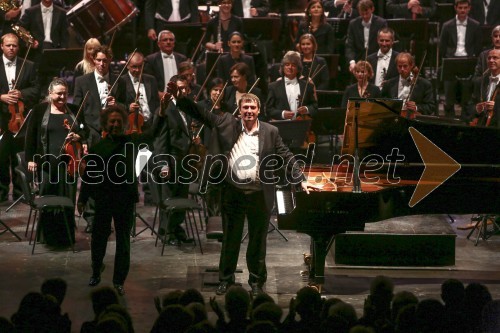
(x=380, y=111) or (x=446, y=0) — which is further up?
(x=446, y=0)

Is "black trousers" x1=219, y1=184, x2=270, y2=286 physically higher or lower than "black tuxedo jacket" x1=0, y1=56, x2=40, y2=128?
lower

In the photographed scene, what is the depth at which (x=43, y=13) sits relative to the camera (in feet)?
43.4

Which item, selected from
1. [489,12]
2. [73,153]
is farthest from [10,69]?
[489,12]

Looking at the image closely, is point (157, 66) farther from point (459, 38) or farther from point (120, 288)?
point (120, 288)

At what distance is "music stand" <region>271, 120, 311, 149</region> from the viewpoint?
10688 mm

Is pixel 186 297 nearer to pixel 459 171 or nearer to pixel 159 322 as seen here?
pixel 159 322

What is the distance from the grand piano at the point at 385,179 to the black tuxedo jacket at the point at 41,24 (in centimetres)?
519

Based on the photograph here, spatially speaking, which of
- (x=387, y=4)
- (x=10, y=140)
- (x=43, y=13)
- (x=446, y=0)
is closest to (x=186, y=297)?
(x=10, y=140)

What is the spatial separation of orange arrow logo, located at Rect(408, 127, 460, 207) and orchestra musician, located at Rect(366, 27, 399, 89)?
11.2 ft

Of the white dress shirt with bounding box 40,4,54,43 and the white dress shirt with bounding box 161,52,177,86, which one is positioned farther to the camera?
the white dress shirt with bounding box 40,4,54,43

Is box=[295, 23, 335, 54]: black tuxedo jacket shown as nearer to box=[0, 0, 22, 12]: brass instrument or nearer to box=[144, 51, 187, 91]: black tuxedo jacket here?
box=[144, 51, 187, 91]: black tuxedo jacket

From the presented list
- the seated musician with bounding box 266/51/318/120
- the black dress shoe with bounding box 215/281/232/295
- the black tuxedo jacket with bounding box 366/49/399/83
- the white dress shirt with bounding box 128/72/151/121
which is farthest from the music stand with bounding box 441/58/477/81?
the black dress shoe with bounding box 215/281/232/295

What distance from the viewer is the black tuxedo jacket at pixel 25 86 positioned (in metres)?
11.8

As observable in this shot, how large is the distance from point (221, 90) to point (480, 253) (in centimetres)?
313
